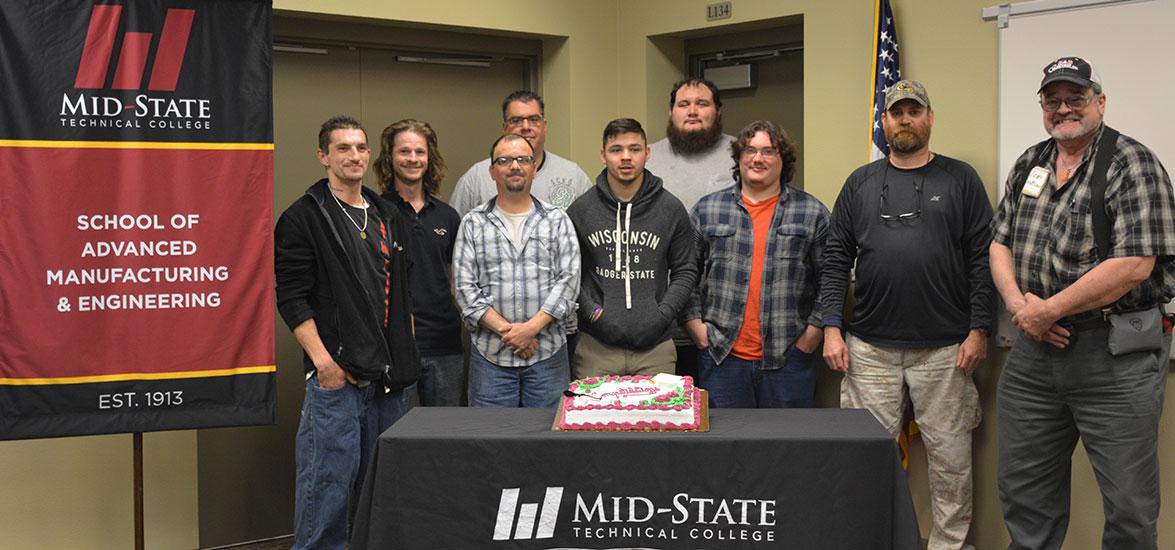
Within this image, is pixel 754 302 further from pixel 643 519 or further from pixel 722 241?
pixel 643 519

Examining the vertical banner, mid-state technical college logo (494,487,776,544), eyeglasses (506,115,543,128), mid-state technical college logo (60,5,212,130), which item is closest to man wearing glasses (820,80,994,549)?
eyeglasses (506,115,543,128)

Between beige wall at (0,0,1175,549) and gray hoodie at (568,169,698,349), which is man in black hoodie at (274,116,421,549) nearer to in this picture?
gray hoodie at (568,169,698,349)

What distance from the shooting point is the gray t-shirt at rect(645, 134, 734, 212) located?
4.53 metres

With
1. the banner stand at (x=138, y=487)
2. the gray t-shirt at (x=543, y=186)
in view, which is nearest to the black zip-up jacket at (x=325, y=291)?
the banner stand at (x=138, y=487)

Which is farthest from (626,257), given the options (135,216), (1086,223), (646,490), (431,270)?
(135,216)

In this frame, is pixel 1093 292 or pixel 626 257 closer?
pixel 1093 292

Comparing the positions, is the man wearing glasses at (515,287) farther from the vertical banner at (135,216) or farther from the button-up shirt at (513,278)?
the vertical banner at (135,216)

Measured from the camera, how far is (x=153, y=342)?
11.1 ft

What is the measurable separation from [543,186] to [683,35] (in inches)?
51.5

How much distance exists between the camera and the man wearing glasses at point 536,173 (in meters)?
4.48

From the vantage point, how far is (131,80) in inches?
130

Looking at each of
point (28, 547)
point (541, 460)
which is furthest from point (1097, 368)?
point (28, 547)

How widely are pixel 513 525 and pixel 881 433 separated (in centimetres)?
93

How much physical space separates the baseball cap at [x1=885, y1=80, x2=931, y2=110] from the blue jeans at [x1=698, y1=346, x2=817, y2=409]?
36.2 inches
